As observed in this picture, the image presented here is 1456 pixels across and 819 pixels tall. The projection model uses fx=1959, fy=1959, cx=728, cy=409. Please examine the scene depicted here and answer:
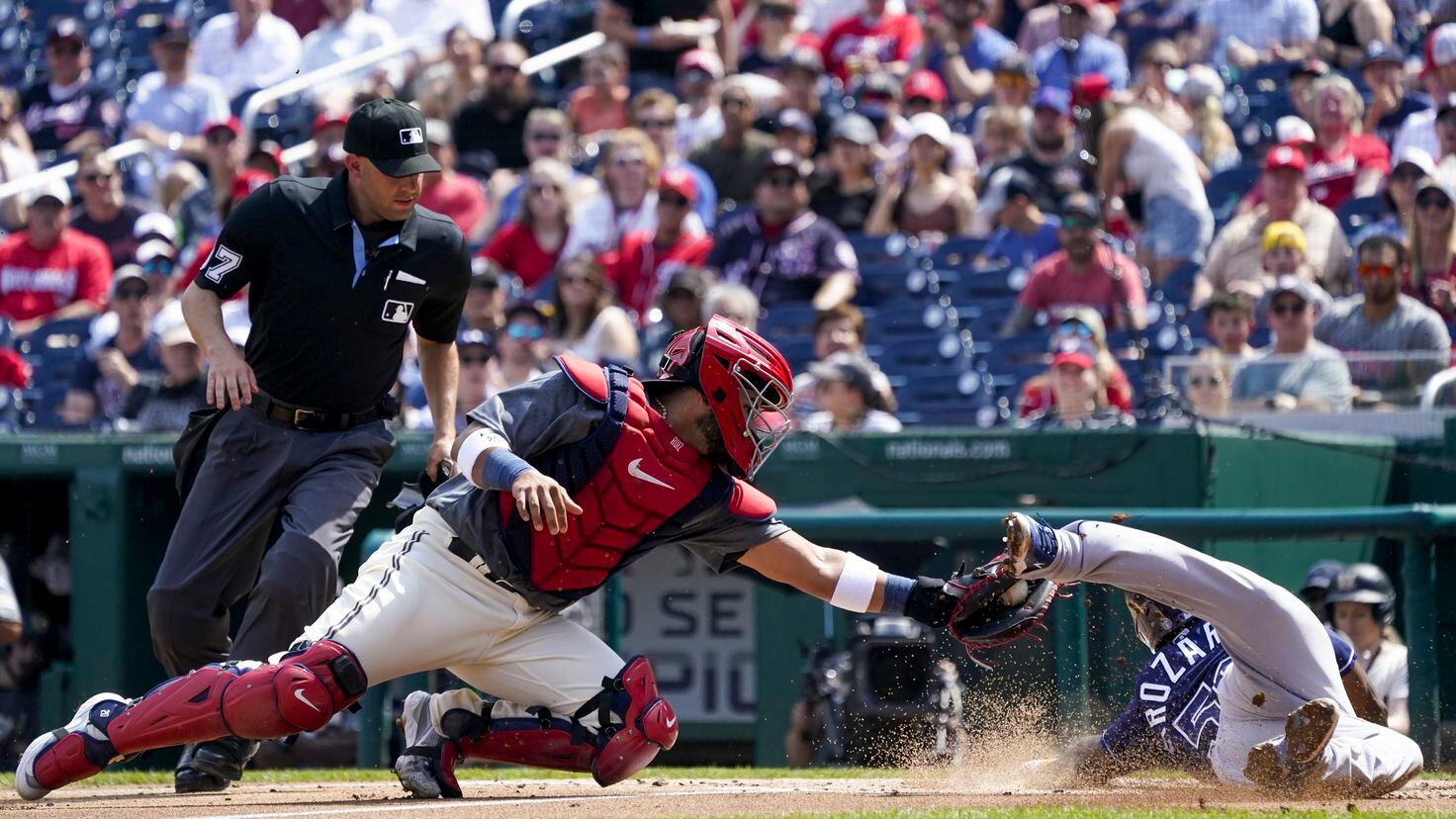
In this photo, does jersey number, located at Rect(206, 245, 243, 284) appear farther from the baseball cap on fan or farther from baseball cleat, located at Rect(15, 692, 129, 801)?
the baseball cap on fan

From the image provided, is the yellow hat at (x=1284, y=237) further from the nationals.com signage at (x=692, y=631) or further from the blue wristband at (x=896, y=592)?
the blue wristband at (x=896, y=592)

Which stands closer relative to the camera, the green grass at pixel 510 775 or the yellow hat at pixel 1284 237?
the green grass at pixel 510 775

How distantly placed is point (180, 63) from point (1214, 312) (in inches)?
325

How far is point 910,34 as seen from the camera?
13539mm

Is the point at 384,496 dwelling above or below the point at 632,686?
below

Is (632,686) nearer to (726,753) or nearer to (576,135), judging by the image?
(726,753)

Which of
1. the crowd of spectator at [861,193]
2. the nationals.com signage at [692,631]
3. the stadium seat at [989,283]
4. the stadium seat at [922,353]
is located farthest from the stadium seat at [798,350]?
the nationals.com signage at [692,631]

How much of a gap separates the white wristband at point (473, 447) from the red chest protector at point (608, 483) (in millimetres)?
162

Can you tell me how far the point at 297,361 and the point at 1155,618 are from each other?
2569 mm

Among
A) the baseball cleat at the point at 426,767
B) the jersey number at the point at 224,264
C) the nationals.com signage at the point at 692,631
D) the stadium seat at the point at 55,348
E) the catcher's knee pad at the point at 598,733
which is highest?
the jersey number at the point at 224,264

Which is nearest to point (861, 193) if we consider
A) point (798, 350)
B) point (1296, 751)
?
point (798, 350)

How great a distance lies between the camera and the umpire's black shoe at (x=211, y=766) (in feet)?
18.3

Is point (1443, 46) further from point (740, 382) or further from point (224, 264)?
point (224, 264)

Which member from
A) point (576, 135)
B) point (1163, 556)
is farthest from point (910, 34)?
point (1163, 556)
